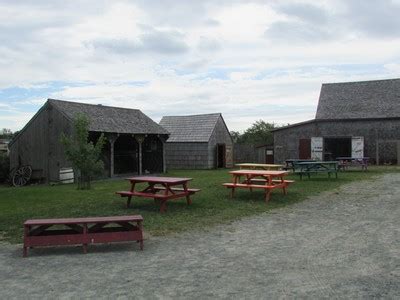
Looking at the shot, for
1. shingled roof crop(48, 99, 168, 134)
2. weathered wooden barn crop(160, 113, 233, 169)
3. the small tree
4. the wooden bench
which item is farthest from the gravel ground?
weathered wooden barn crop(160, 113, 233, 169)

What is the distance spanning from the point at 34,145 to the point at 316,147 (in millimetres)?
17881

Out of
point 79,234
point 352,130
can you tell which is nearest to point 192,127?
point 352,130

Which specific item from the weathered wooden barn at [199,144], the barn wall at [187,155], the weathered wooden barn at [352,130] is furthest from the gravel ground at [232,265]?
the weathered wooden barn at [352,130]

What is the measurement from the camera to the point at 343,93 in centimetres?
3459

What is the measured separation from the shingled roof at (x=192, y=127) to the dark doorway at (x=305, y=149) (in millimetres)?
6125

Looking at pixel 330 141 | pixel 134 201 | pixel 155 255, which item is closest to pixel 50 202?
pixel 134 201

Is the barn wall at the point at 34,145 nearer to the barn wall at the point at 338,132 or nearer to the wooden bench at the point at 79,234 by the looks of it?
the barn wall at the point at 338,132

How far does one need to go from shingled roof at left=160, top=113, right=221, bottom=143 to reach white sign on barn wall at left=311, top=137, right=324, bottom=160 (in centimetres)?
687

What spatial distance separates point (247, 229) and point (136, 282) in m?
3.56

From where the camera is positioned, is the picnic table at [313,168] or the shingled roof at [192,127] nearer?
the picnic table at [313,168]

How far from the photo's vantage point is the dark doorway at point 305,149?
3115 cm

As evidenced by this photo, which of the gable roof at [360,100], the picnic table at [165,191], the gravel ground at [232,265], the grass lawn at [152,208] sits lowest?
the gravel ground at [232,265]

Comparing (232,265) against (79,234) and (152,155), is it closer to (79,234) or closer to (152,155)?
(79,234)

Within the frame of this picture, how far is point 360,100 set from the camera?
1298 inches
